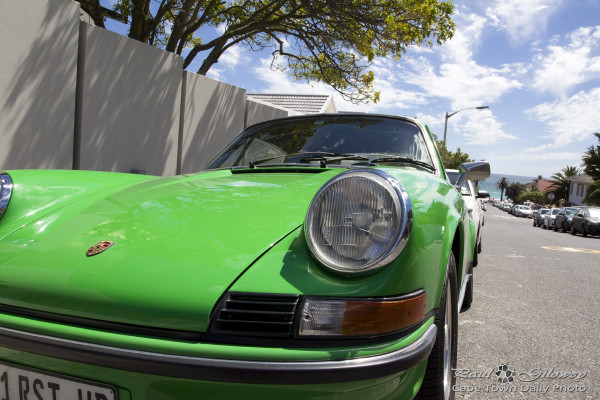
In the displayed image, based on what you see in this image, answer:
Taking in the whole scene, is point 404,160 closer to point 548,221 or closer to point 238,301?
point 238,301

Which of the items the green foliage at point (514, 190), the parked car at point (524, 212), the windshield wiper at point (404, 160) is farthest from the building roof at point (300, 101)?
the green foliage at point (514, 190)

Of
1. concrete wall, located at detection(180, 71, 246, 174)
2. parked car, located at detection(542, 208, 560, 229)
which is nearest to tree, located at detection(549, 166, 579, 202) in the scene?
parked car, located at detection(542, 208, 560, 229)

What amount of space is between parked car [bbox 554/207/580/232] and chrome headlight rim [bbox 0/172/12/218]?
904 inches

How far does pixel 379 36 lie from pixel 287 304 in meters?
9.06

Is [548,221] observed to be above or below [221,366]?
below

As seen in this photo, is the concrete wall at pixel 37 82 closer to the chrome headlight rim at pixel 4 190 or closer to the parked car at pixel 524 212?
the chrome headlight rim at pixel 4 190

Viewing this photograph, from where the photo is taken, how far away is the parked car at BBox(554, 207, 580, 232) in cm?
2084

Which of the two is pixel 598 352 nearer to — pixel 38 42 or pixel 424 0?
pixel 38 42

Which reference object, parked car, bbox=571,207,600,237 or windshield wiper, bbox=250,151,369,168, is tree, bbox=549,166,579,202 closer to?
parked car, bbox=571,207,600,237

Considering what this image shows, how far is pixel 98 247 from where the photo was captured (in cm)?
145

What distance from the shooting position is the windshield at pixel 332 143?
8.20 feet

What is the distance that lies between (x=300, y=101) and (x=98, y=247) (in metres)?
19.4

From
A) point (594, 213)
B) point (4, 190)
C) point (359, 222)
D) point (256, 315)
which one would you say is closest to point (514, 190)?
point (594, 213)

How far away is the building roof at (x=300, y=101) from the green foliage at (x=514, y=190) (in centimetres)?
9993
